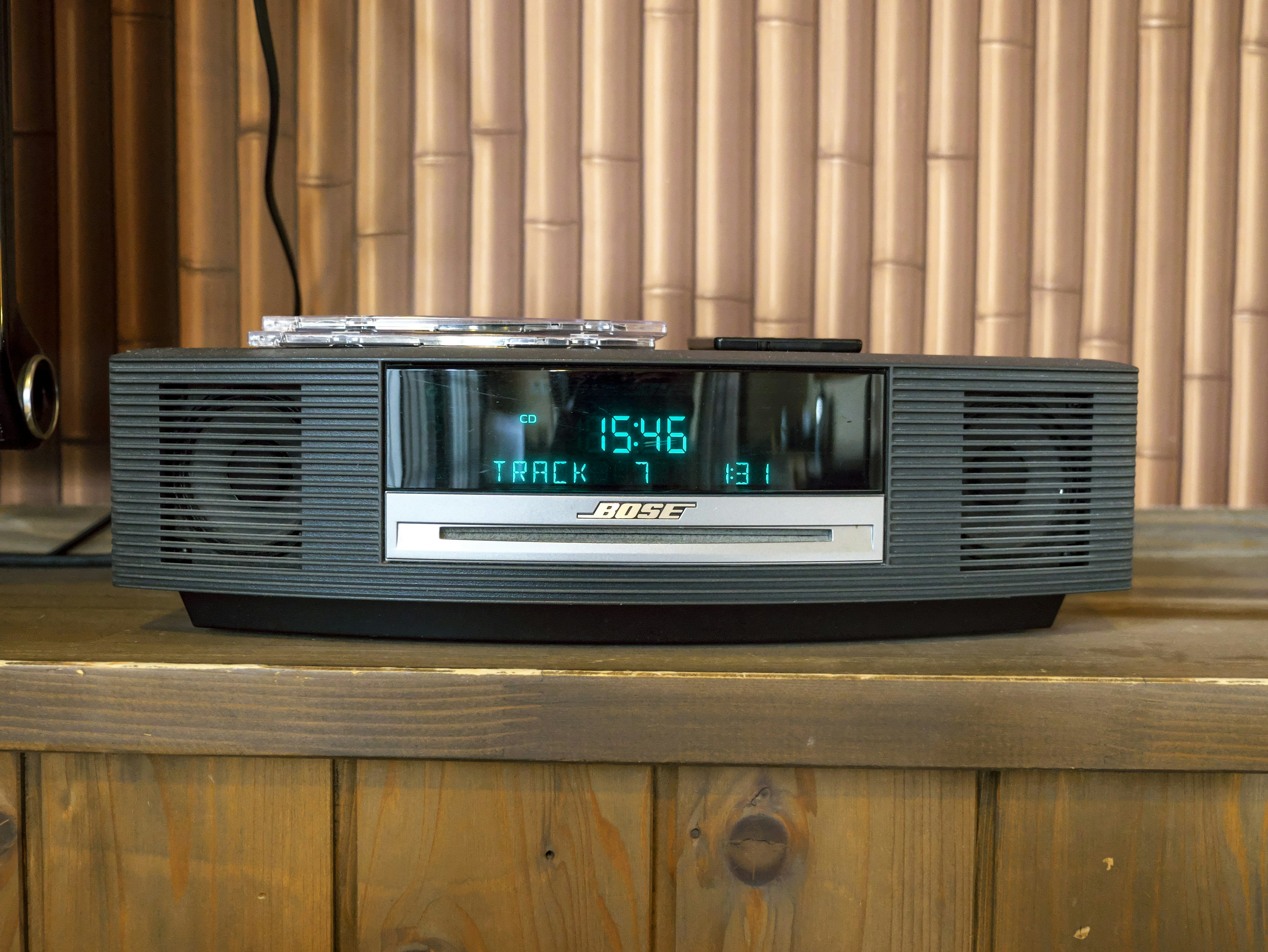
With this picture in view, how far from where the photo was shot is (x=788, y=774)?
0.43 m

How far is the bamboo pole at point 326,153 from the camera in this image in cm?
78

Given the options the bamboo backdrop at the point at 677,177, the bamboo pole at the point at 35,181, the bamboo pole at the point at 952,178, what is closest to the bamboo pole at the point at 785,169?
the bamboo backdrop at the point at 677,177

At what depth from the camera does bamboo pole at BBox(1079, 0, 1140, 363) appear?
2.59 ft

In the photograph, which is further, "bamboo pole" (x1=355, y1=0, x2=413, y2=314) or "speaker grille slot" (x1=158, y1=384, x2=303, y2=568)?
"bamboo pole" (x1=355, y1=0, x2=413, y2=314)

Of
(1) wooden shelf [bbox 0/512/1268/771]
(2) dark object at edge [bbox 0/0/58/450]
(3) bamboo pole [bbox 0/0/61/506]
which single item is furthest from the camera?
(3) bamboo pole [bbox 0/0/61/506]

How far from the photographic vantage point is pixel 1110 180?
2.60ft

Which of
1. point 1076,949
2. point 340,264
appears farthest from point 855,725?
point 340,264

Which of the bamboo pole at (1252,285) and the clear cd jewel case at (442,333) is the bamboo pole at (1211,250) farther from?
the clear cd jewel case at (442,333)

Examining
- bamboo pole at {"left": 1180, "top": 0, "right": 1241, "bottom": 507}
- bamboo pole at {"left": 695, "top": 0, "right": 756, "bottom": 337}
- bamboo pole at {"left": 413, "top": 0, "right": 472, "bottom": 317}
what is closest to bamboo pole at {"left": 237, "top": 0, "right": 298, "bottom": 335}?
bamboo pole at {"left": 413, "top": 0, "right": 472, "bottom": 317}

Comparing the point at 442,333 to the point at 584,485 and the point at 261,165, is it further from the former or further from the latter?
the point at 261,165

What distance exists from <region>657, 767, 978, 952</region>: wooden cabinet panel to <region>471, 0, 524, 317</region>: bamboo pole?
0.51 meters

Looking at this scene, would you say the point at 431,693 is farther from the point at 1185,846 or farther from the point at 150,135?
the point at 150,135

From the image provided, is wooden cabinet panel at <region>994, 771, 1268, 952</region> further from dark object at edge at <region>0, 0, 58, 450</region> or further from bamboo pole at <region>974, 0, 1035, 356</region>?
dark object at edge at <region>0, 0, 58, 450</region>

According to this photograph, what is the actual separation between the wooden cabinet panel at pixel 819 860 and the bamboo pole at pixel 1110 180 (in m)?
0.54
